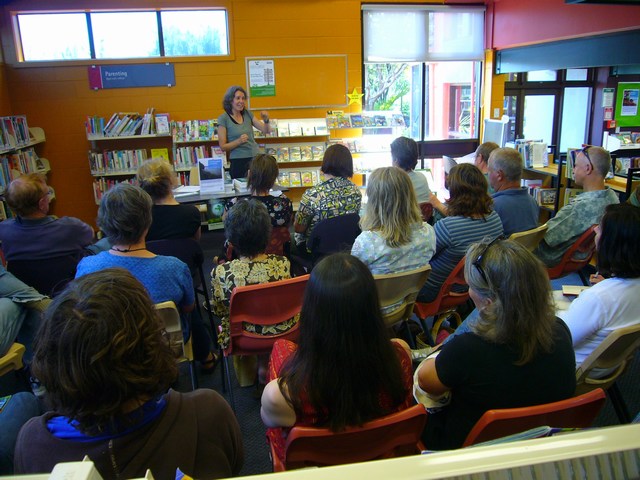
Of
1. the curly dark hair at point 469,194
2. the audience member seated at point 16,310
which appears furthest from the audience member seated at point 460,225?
the audience member seated at point 16,310

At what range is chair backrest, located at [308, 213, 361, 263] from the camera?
3.24m

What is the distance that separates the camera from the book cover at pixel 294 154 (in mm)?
6637

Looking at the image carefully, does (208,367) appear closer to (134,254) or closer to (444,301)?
(134,254)

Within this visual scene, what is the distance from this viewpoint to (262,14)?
20.8ft

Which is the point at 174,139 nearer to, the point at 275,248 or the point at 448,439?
the point at 275,248

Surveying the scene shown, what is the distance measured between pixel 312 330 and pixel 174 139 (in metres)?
5.44

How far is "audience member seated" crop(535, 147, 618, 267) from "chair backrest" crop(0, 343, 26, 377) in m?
3.12

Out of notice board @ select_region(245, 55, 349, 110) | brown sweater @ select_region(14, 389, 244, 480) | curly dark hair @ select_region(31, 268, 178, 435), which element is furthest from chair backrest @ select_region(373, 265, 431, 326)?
notice board @ select_region(245, 55, 349, 110)

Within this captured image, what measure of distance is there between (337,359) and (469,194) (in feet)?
6.03

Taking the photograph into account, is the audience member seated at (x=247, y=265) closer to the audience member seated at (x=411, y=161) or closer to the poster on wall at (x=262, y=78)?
the audience member seated at (x=411, y=161)

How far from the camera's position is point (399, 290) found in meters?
2.46

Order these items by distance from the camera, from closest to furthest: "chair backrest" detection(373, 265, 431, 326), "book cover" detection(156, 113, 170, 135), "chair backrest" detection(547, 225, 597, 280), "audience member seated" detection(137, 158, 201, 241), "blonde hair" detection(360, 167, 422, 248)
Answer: "chair backrest" detection(373, 265, 431, 326) → "blonde hair" detection(360, 167, 422, 248) → "audience member seated" detection(137, 158, 201, 241) → "chair backrest" detection(547, 225, 597, 280) → "book cover" detection(156, 113, 170, 135)

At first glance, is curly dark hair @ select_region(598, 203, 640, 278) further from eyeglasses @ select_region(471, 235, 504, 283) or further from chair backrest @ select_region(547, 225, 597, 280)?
chair backrest @ select_region(547, 225, 597, 280)

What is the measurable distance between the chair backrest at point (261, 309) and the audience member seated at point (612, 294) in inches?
44.6
